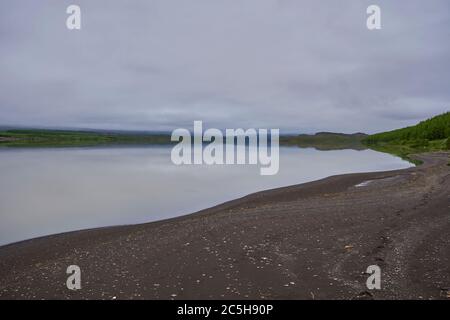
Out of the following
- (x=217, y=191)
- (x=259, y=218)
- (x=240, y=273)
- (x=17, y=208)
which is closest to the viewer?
(x=240, y=273)

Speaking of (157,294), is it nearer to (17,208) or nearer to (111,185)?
(17,208)

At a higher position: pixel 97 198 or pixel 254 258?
pixel 254 258

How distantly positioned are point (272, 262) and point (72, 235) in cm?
833

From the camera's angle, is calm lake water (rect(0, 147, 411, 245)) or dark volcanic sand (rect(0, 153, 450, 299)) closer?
dark volcanic sand (rect(0, 153, 450, 299))

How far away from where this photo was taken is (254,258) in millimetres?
9539

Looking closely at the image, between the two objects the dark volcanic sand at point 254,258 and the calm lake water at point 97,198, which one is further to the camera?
the calm lake water at point 97,198

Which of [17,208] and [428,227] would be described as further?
[17,208]

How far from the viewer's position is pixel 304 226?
12.5m

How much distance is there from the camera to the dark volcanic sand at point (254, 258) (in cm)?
773

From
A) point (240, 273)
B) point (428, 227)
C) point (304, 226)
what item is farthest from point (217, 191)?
point (240, 273)

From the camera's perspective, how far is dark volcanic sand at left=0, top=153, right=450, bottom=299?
25.3ft

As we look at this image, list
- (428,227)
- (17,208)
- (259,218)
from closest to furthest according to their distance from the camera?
(428,227)
(259,218)
(17,208)

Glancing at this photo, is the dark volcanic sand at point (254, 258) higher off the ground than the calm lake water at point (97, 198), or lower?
higher

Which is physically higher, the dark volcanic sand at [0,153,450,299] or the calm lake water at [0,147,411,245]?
the dark volcanic sand at [0,153,450,299]
